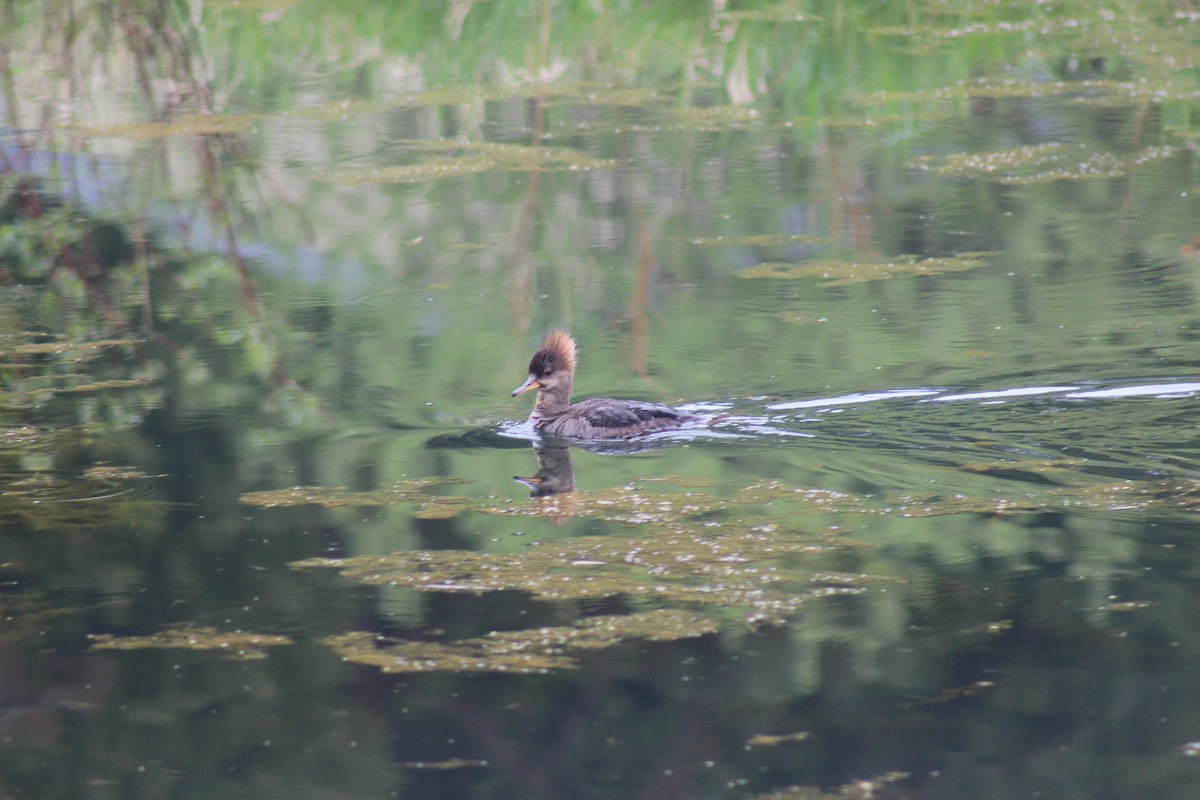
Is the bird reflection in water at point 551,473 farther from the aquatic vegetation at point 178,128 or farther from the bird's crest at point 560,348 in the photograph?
the aquatic vegetation at point 178,128

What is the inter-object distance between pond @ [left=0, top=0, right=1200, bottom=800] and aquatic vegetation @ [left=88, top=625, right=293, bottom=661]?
20 millimetres

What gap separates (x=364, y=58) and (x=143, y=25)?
1923 millimetres

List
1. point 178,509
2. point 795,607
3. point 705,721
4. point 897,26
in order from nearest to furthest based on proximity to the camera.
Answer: point 705,721 → point 795,607 → point 178,509 → point 897,26

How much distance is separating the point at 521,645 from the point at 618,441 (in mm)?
2082

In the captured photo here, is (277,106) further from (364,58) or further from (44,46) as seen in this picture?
(44,46)

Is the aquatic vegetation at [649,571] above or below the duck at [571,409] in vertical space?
below

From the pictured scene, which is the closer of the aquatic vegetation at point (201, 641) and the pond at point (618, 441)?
the pond at point (618, 441)

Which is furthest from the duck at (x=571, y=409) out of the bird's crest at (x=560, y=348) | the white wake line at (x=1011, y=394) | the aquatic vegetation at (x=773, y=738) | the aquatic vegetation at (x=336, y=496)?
the aquatic vegetation at (x=773, y=738)

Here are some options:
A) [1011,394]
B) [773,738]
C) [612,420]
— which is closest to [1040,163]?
[1011,394]

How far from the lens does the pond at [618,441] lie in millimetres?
4148

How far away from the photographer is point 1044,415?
6289mm

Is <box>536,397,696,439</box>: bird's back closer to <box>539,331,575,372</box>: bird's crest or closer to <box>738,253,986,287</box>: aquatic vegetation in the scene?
<box>539,331,575,372</box>: bird's crest

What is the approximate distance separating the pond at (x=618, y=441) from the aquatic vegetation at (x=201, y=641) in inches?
0.8

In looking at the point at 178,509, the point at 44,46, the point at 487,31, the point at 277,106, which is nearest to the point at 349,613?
the point at 178,509
